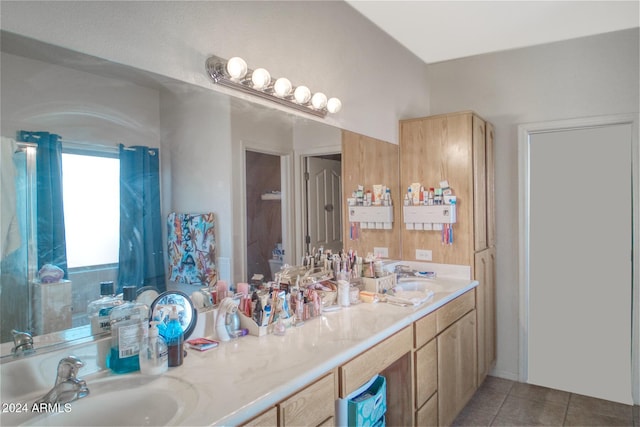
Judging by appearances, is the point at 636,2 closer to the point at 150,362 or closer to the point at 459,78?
the point at 459,78

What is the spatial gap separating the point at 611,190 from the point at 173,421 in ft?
10.8

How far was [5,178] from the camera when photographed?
1055mm

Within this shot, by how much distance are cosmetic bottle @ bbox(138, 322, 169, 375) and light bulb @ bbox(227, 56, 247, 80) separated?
39.7 inches

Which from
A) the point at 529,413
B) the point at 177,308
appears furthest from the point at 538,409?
the point at 177,308

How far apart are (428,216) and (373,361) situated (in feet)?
5.05

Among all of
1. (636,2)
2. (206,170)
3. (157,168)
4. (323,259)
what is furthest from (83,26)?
(636,2)

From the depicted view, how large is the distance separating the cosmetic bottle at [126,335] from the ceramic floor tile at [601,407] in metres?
2.90

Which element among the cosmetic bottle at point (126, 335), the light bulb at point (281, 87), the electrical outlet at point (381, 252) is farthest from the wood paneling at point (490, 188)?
the cosmetic bottle at point (126, 335)

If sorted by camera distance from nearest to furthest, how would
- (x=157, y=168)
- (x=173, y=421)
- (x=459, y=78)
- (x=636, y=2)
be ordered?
(x=173, y=421), (x=157, y=168), (x=636, y=2), (x=459, y=78)

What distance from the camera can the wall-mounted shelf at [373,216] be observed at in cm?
261

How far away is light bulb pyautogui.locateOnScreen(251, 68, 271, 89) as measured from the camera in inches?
67.4

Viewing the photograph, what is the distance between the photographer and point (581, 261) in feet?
10.1

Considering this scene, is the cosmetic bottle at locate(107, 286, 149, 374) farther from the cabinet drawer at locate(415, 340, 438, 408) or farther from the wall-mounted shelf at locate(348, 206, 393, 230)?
the wall-mounted shelf at locate(348, 206, 393, 230)

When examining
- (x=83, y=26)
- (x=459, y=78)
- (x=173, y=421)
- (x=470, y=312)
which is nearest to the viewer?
(x=173, y=421)
